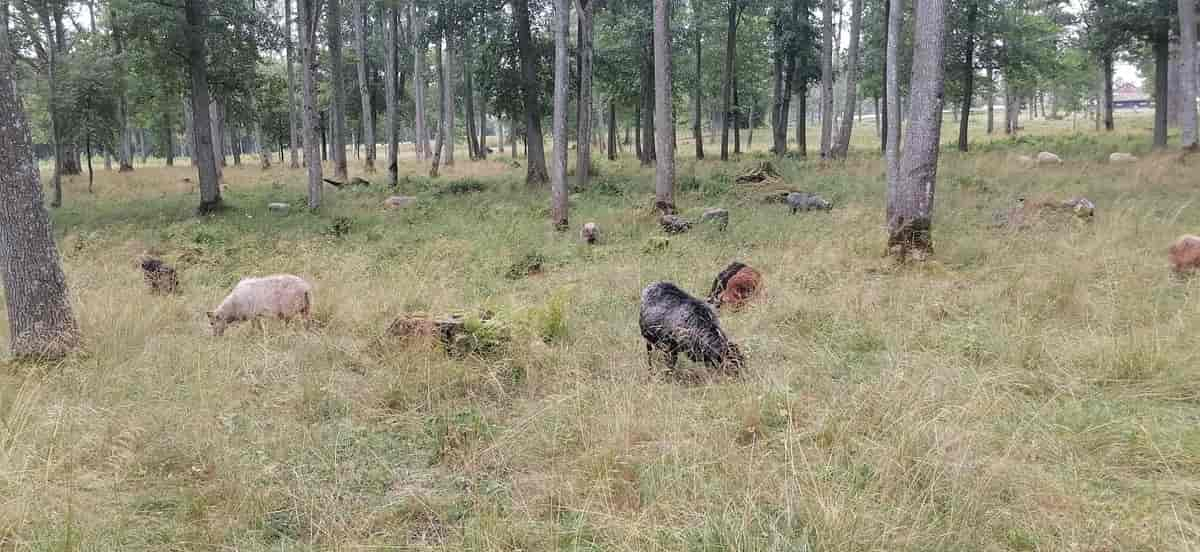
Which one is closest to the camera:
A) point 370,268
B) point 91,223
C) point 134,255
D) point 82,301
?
point 82,301

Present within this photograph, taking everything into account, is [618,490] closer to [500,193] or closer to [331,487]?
[331,487]

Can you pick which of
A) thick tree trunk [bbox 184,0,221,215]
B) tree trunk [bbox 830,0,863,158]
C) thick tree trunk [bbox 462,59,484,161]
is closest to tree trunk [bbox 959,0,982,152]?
tree trunk [bbox 830,0,863,158]

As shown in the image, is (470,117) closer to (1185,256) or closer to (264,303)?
(264,303)

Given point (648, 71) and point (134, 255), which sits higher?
point (648, 71)

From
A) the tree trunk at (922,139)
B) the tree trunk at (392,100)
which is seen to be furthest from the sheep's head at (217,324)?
the tree trunk at (392,100)

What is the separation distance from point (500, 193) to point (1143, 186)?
14.5m

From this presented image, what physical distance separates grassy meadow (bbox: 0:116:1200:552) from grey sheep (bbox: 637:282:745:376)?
21 cm

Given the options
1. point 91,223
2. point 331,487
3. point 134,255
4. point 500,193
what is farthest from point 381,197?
point 331,487

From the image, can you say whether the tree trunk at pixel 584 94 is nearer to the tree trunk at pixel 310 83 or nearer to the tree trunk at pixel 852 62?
the tree trunk at pixel 310 83

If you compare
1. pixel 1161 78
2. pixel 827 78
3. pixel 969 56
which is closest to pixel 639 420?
pixel 827 78

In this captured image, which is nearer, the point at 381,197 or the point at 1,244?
the point at 1,244

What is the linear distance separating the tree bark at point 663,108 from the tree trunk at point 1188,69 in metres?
12.8

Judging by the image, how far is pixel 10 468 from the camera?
3.21 metres

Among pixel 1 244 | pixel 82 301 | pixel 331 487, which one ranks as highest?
pixel 1 244
